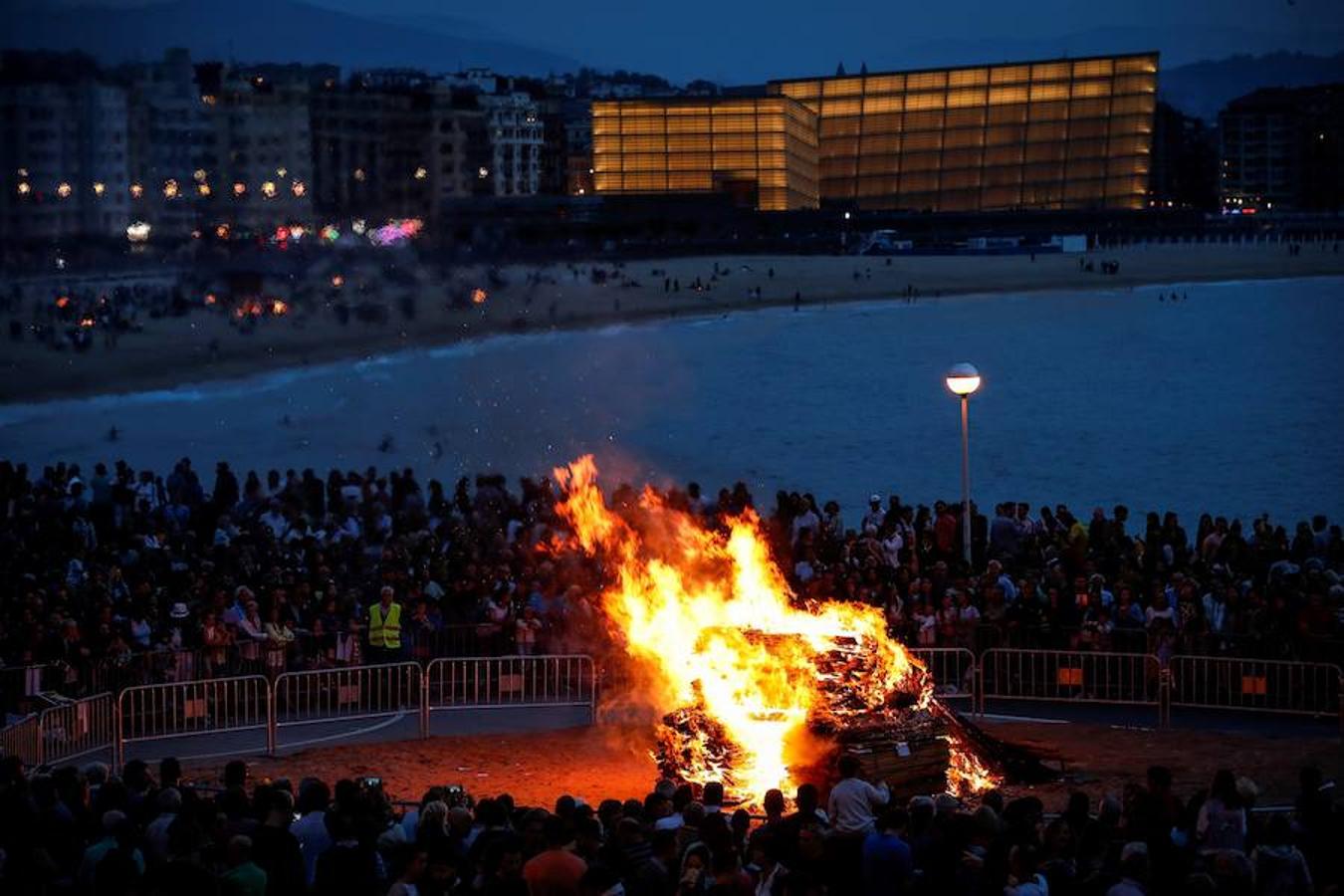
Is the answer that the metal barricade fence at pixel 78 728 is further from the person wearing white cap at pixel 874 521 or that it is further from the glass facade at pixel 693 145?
the glass facade at pixel 693 145

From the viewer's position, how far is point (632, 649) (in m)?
17.0

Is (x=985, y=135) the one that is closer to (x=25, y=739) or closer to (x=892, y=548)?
(x=892, y=548)

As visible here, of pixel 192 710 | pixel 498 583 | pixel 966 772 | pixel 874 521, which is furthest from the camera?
pixel 874 521

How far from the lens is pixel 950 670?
60.2 feet

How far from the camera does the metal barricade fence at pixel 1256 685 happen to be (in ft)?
55.7

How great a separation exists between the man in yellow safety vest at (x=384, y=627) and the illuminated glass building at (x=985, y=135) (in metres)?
138

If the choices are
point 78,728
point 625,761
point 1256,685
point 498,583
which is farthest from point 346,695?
point 1256,685

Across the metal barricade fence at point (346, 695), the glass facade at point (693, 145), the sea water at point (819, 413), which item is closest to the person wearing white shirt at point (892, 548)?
the metal barricade fence at point (346, 695)

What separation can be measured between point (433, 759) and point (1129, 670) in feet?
20.3

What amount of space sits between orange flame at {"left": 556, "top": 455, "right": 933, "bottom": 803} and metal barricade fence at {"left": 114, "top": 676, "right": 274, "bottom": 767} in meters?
3.24

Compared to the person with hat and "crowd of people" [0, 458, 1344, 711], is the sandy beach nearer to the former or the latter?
"crowd of people" [0, 458, 1344, 711]

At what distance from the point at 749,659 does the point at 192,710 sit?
538 cm

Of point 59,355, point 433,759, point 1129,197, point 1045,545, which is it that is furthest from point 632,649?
point 1129,197

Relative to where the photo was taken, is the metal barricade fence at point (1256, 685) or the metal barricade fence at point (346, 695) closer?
the metal barricade fence at point (1256, 685)
